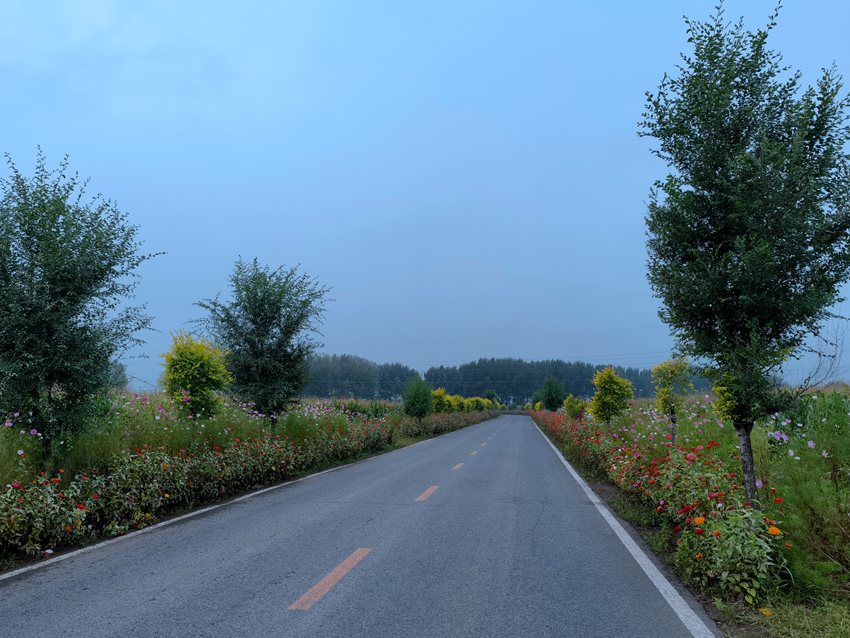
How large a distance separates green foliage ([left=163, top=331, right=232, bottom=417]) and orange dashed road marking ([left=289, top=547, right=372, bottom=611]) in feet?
27.2

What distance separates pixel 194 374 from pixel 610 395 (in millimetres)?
16683

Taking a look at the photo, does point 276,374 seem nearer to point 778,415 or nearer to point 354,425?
point 354,425

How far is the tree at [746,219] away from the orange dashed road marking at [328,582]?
14.2ft

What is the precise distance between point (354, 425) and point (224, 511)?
12.4m

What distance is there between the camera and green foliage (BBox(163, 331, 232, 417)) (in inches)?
513

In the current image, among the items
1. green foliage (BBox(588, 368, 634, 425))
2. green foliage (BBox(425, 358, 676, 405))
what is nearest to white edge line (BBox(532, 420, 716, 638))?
green foliage (BBox(588, 368, 634, 425))

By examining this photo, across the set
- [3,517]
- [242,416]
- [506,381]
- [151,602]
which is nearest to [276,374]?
[242,416]

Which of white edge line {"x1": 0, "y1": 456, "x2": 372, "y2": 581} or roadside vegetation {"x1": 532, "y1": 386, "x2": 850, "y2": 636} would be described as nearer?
roadside vegetation {"x1": 532, "y1": 386, "x2": 850, "y2": 636}

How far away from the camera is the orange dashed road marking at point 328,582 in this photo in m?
4.51

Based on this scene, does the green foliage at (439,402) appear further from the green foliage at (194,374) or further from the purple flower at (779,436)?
the purple flower at (779,436)

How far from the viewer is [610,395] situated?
74.9 feet

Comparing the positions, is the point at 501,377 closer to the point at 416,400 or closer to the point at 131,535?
the point at 416,400

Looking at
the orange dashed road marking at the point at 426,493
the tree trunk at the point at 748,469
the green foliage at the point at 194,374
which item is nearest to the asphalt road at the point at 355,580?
the orange dashed road marking at the point at 426,493

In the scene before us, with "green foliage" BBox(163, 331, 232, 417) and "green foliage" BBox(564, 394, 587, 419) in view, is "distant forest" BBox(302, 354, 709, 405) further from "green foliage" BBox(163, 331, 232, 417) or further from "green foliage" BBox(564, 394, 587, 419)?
"green foliage" BBox(163, 331, 232, 417)
